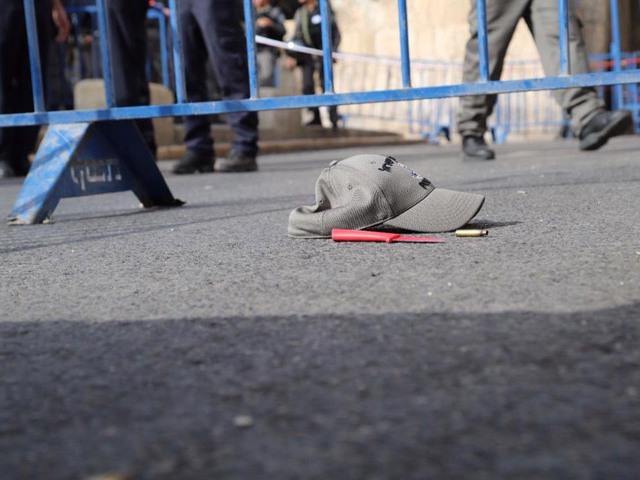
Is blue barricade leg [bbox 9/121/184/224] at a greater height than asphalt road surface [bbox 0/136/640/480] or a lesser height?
greater

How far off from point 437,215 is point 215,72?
312 cm

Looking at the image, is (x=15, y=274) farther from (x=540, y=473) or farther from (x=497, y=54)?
(x=497, y=54)

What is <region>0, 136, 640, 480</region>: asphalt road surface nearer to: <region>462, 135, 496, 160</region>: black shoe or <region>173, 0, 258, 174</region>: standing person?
<region>173, 0, 258, 174</region>: standing person

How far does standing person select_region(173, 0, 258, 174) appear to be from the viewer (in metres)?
5.24

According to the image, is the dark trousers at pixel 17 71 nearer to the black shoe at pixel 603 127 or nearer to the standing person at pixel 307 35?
the black shoe at pixel 603 127

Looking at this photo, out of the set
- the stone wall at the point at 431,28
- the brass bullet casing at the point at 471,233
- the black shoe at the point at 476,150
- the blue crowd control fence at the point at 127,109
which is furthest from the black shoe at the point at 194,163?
the stone wall at the point at 431,28

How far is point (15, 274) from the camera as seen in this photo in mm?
2152

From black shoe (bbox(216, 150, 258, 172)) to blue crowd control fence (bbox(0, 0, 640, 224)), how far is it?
2.24m

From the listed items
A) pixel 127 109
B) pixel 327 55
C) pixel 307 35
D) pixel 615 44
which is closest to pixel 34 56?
pixel 127 109

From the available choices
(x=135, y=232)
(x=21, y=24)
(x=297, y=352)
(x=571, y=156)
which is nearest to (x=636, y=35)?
(x=571, y=156)

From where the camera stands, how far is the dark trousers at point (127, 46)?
5.16 meters

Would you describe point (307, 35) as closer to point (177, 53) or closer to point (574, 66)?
point (574, 66)

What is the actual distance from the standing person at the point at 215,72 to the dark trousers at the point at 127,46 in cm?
29

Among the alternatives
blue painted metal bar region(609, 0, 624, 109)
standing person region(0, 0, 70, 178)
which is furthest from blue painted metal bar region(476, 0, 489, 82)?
standing person region(0, 0, 70, 178)
